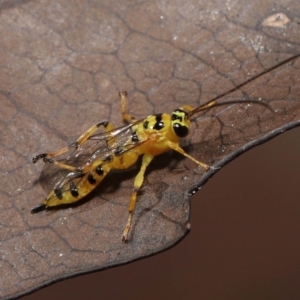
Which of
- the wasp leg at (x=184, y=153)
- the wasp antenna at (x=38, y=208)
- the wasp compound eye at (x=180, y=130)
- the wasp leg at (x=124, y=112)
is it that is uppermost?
the wasp leg at (x=124, y=112)

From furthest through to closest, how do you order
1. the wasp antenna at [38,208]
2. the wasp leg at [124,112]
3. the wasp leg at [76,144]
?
the wasp leg at [124,112] → the wasp leg at [76,144] → the wasp antenna at [38,208]

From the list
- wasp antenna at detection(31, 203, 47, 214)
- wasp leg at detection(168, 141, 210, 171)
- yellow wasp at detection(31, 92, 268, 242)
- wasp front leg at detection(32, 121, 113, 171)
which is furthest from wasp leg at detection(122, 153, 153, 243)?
wasp antenna at detection(31, 203, 47, 214)

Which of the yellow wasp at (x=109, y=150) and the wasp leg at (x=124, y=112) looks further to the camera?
the wasp leg at (x=124, y=112)

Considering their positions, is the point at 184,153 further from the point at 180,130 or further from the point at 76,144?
the point at 76,144

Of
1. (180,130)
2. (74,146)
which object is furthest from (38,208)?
(180,130)

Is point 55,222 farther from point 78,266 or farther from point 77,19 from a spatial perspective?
point 77,19

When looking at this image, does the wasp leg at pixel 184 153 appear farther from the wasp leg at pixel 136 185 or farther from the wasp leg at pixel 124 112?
the wasp leg at pixel 124 112

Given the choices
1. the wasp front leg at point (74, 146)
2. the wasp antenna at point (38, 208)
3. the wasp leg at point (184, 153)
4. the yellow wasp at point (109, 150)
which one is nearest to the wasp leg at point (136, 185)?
the yellow wasp at point (109, 150)
